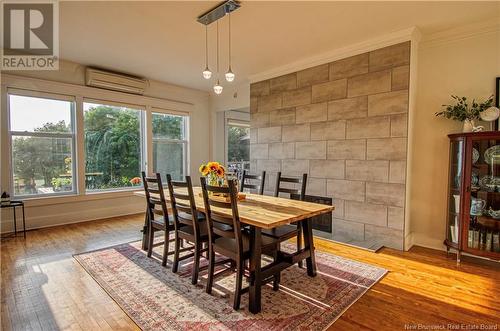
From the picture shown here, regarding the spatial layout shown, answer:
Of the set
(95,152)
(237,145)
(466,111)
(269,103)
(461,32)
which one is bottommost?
(95,152)

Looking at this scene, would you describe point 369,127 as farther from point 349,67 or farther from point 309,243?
point 309,243

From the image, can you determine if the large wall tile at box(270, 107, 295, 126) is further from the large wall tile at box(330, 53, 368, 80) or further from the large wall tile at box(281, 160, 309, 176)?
the large wall tile at box(330, 53, 368, 80)

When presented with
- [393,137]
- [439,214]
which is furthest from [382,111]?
[439,214]

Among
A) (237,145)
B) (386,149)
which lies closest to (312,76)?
(386,149)

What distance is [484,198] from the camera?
2.86 m

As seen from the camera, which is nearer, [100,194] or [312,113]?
[312,113]

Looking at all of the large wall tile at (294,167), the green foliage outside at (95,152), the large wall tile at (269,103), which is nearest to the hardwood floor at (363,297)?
the green foliage outside at (95,152)

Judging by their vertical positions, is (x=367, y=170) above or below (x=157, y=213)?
above

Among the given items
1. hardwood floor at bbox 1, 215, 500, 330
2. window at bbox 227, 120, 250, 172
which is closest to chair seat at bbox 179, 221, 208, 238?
hardwood floor at bbox 1, 215, 500, 330

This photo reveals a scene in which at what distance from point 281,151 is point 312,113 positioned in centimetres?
85

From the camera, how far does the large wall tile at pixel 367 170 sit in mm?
Result: 3418

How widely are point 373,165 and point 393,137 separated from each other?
43 cm

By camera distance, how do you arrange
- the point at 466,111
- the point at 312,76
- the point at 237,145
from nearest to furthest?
the point at 466,111 < the point at 312,76 < the point at 237,145

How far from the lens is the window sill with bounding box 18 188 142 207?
4094mm
